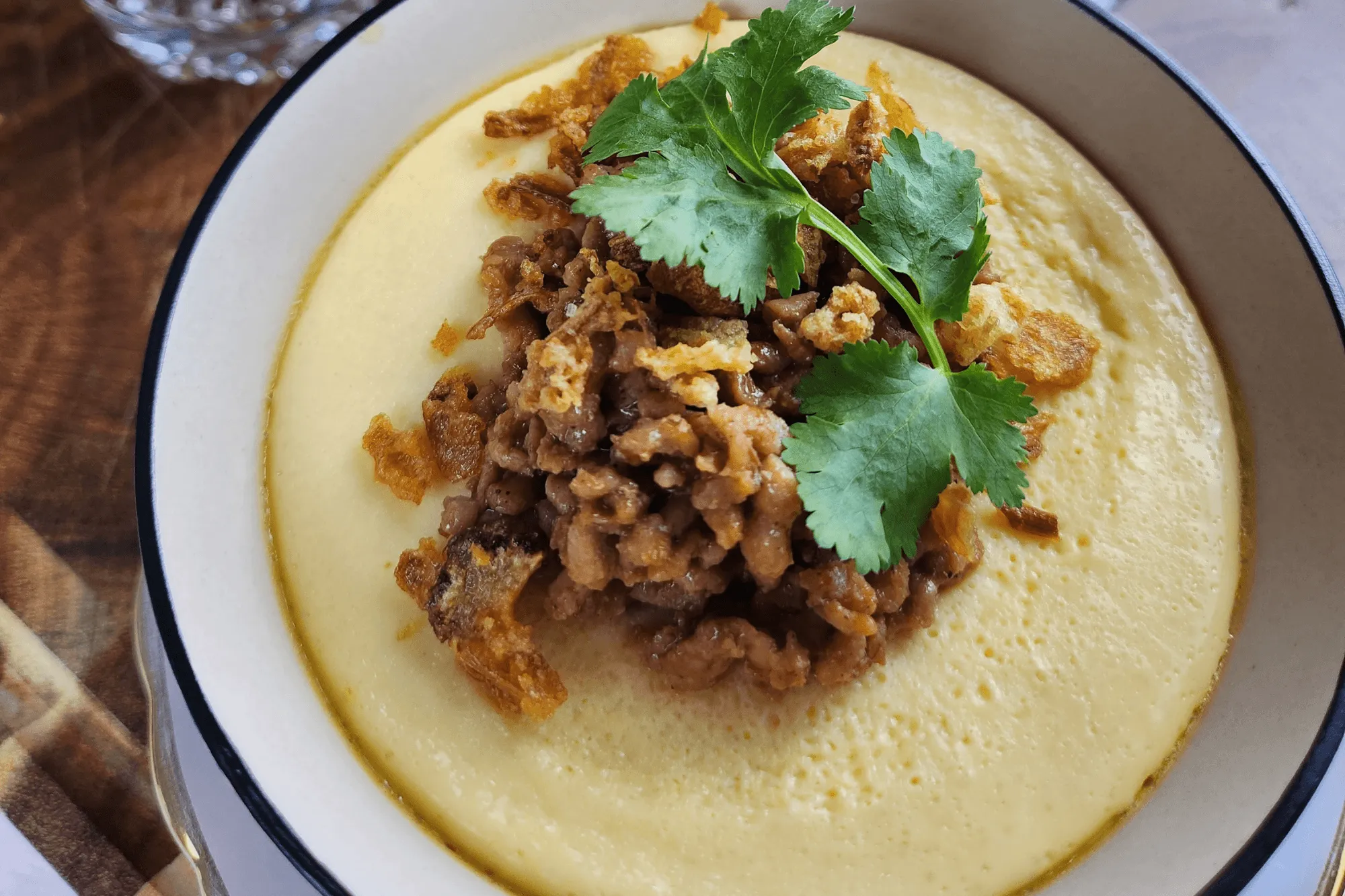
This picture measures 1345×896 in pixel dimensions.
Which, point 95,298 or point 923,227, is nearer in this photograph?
point 923,227

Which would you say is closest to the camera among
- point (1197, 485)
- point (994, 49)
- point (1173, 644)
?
point (1173, 644)

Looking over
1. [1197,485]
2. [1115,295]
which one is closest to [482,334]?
[1115,295]

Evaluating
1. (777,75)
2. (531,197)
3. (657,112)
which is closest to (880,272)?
(777,75)

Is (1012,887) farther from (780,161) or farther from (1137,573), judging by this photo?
(780,161)

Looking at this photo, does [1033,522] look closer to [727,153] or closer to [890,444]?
[890,444]

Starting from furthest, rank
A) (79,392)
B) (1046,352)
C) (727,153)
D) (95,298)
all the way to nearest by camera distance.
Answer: (95,298) → (79,392) → (1046,352) → (727,153)
